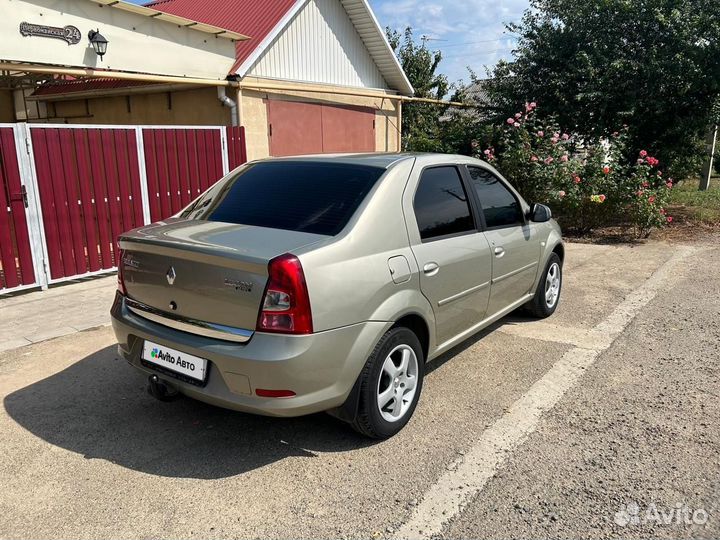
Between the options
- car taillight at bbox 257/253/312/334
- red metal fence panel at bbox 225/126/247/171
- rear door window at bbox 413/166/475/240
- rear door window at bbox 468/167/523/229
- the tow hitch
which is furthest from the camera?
red metal fence panel at bbox 225/126/247/171

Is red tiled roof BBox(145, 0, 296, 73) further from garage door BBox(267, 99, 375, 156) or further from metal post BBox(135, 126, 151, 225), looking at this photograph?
metal post BBox(135, 126, 151, 225)

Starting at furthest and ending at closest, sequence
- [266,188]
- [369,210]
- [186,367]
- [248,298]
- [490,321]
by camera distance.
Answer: [490,321] → [266,188] → [369,210] → [186,367] → [248,298]

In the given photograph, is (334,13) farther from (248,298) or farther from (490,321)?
(248,298)

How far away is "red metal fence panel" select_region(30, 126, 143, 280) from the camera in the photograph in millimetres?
6641

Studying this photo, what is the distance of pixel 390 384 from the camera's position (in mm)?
3277

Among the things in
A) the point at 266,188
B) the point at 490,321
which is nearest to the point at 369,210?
the point at 266,188

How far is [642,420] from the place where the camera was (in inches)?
139

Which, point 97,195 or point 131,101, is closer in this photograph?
point 97,195

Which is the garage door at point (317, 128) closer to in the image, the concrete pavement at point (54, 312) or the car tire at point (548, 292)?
the concrete pavement at point (54, 312)

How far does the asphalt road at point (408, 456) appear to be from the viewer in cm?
261

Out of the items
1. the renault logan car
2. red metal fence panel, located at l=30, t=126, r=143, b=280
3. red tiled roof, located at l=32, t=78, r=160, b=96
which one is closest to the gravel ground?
the renault logan car

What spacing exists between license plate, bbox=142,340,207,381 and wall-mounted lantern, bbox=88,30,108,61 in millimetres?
6595

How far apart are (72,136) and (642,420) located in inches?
265

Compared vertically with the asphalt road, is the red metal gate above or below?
above
